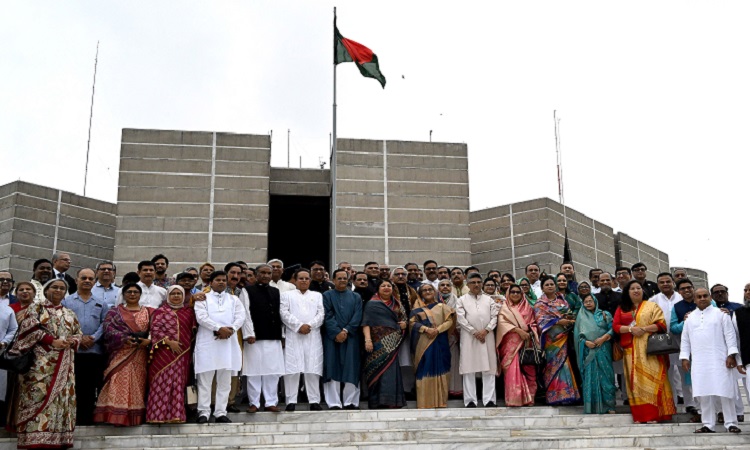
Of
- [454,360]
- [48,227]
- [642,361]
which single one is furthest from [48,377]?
[48,227]

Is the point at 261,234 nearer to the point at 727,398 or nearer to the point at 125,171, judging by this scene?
the point at 125,171

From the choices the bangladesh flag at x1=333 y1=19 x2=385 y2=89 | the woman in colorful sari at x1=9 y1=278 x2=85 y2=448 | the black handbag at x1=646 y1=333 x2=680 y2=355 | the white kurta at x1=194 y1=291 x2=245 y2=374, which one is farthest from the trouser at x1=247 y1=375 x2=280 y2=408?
the bangladesh flag at x1=333 y1=19 x2=385 y2=89

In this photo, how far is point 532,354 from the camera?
320 inches

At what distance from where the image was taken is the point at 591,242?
76.6 ft

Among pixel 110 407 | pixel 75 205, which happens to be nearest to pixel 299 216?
pixel 75 205

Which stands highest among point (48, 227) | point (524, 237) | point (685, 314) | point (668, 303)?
point (524, 237)

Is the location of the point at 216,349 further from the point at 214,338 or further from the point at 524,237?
the point at 524,237

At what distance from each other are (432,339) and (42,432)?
12.6ft

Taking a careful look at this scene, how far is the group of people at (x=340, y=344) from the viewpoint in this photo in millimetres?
6734

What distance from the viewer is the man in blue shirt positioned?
695 centimetres

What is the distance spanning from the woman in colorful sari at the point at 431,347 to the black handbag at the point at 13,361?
12.4ft

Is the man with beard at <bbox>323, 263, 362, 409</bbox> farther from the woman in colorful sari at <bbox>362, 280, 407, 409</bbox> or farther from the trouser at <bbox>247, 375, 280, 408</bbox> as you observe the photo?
the trouser at <bbox>247, 375, 280, 408</bbox>

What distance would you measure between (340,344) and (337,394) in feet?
1.67

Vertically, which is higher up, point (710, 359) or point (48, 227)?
point (48, 227)
